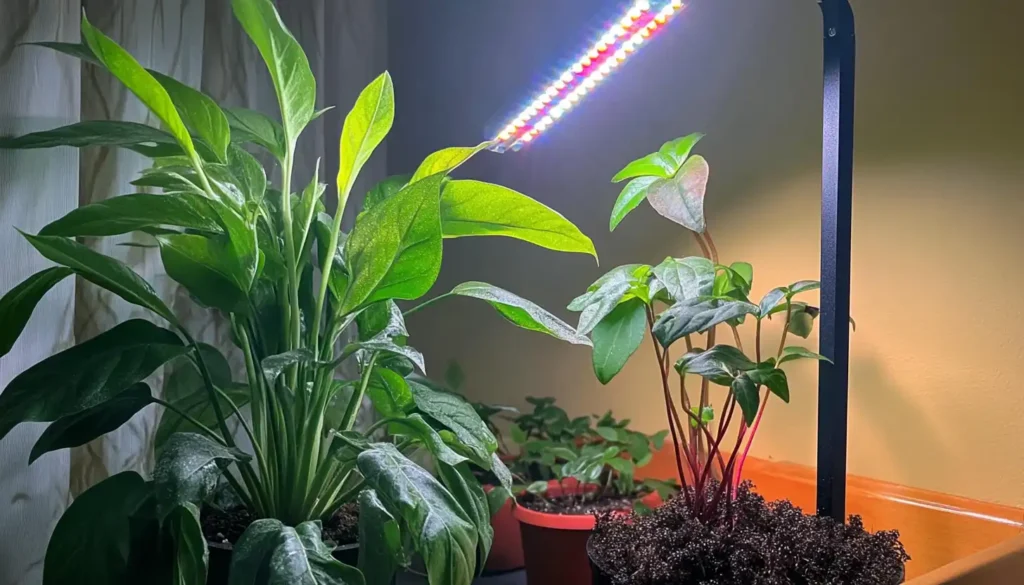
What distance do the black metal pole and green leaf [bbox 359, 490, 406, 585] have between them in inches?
17.5

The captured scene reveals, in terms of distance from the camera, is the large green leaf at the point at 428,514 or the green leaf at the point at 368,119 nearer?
the large green leaf at the point at 428,514

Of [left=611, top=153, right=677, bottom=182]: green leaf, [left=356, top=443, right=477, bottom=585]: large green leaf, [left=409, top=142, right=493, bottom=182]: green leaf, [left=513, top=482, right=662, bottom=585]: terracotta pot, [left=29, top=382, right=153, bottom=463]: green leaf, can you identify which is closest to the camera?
[left=356, top=443, right=477, bottom=585]: large green leaf

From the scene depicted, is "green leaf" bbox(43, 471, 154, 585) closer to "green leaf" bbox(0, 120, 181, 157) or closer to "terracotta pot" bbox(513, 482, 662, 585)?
"green leaf" bbox(0, 120, 181, 157)

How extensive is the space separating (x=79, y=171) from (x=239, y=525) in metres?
0.44

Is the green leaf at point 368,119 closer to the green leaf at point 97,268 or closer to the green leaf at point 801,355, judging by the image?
the green leaf at point 97,268

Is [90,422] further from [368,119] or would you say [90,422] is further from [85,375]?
[368,119]

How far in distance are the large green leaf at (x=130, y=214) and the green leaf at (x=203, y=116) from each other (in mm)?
77

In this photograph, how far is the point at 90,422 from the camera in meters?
0.68

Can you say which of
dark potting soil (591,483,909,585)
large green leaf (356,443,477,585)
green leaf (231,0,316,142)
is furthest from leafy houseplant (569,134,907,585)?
green leaf (231,0,316,142)

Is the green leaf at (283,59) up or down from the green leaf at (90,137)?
up

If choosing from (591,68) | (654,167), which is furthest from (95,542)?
(591,68)

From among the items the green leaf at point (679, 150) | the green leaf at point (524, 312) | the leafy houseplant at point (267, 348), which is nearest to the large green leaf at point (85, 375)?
the leafy houseplant at point (267, 348)

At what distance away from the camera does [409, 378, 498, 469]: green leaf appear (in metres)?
0.74

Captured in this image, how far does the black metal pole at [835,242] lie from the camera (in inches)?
30.4
